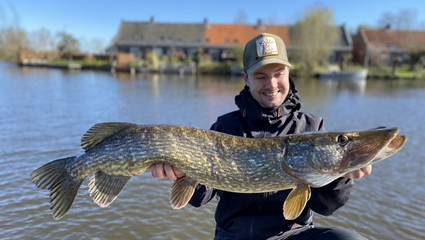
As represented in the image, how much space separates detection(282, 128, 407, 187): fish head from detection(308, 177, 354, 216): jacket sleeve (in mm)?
254

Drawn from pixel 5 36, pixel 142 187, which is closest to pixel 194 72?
pixel 142 187

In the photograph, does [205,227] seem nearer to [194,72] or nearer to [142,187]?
[142,187]

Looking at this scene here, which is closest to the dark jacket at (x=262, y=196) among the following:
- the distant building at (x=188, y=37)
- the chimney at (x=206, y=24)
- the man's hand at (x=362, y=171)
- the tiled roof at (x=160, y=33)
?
the man's hand at (x=362, y=171)

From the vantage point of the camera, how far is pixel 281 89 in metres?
2.90

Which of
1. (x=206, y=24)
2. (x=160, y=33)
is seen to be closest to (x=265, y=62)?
(x=160, y=33)

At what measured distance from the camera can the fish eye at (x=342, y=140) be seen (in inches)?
85.7

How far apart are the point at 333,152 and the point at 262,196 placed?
0.75m

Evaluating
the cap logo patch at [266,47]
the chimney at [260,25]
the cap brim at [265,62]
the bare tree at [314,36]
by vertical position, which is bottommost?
the cap brim at [265,62]

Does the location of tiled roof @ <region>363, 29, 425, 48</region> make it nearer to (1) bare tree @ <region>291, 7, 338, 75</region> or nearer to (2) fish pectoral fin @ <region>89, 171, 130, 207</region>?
(1) bare tree @ <region>291, 7, 338, 75</region>

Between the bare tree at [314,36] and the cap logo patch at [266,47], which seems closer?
the cap logo patch at [266,47]

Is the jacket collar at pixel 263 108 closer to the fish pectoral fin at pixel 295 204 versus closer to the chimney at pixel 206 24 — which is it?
the fish pectoral fin at pixel 295 204

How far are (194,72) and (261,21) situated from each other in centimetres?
1899

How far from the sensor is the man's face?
9.35 ft

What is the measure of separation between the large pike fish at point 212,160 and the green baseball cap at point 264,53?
2.60ft
